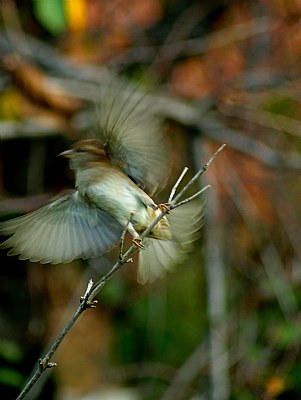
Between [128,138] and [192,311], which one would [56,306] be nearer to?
[192,311]

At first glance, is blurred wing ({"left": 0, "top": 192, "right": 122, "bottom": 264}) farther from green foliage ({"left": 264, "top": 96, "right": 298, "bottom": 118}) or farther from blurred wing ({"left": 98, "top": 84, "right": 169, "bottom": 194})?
green foliage ({"left": 264, "top": 96, "right": 298, "bottom": 118})

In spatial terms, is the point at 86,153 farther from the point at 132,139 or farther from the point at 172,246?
the point at 172,246

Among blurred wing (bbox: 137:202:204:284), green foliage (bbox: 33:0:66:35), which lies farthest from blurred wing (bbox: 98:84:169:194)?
green foliage (bbox: 33:0:66:35)

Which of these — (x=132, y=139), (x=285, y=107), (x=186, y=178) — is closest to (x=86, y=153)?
(x=132, y=139)

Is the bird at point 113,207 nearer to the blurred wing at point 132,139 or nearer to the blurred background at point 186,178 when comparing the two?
the blurred wing at point 132,139

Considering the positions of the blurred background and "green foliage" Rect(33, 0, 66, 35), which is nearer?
"green foliage" Rect(33, 0, 66, 35)

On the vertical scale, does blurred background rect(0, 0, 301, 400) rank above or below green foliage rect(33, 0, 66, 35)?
below
